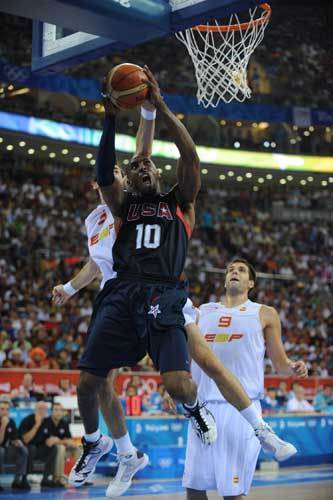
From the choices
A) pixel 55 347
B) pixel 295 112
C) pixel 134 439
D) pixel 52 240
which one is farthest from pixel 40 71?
pixel 295 112

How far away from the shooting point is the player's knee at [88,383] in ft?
18.7

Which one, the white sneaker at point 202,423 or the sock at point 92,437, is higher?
the white sneaker at point 202,423

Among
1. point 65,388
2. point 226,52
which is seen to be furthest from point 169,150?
point 226,52

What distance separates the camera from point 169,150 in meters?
26.4

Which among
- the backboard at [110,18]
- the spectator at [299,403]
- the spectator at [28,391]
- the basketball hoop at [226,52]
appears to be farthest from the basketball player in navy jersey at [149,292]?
the spectator at [299,403]

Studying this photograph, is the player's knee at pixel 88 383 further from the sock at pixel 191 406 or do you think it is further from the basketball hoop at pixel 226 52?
the basketball hoop at pixel 226 52

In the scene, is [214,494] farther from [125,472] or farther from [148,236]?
[148,236]

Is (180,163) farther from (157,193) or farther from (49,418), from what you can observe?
(49,418)

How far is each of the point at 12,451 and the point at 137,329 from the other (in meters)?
6.22

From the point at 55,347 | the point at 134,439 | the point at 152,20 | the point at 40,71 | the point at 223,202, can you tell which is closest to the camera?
the point at 152,20

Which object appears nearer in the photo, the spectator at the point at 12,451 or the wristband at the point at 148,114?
the wristband at the point at 148,114

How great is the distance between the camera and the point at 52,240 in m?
22.1

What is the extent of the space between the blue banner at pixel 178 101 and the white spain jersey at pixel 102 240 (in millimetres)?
14585

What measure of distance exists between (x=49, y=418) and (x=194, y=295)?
1089cm
